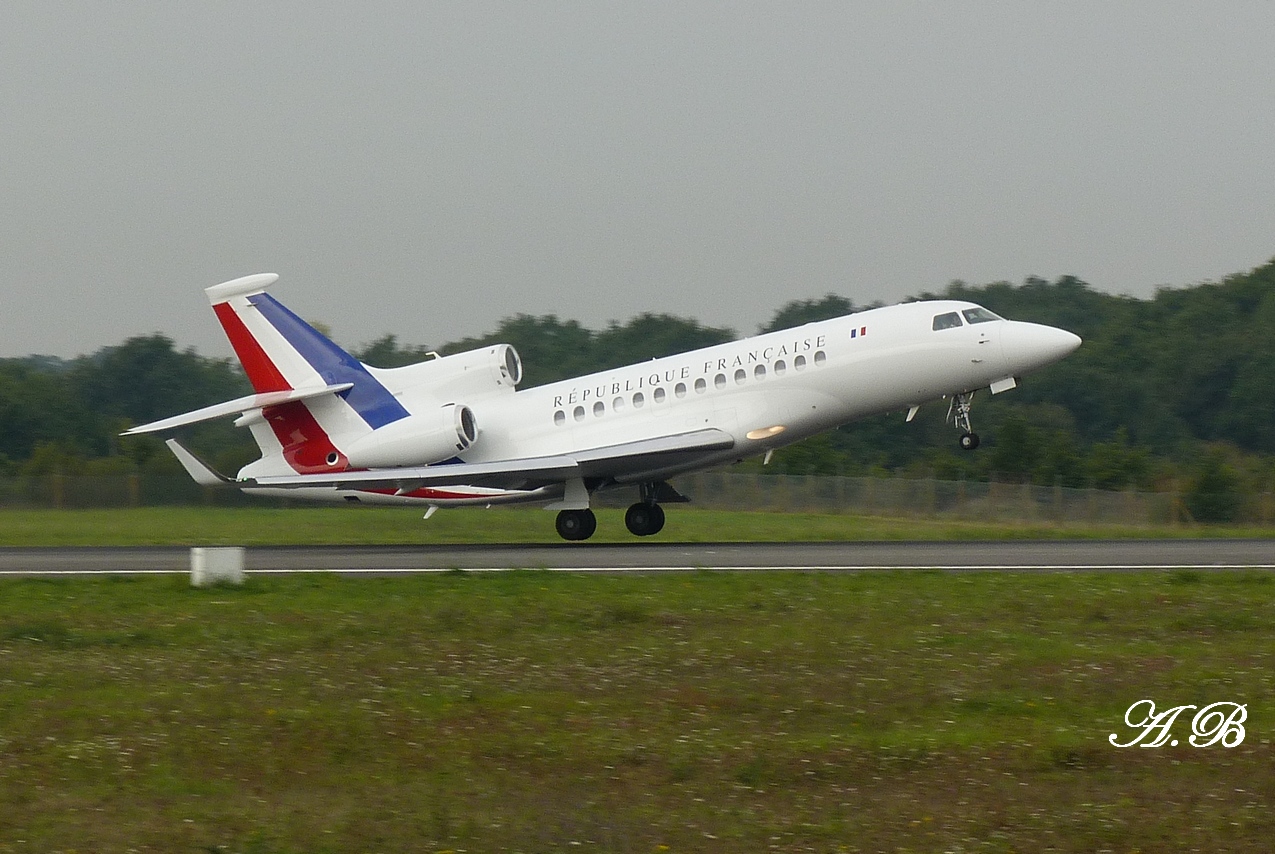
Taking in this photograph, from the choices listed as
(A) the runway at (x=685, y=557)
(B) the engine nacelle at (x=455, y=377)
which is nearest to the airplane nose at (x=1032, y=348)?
(A) the runway at (x=685, y=557)

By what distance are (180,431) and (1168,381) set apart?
180 ft

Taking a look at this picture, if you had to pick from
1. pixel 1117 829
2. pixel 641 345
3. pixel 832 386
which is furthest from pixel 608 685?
pixel 641 345

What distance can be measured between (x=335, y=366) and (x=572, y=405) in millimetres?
4965

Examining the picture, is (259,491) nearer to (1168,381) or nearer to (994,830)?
(994,830)

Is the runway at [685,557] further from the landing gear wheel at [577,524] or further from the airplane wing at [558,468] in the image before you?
the airplane wing at [558,468]

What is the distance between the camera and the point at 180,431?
91.9 feet

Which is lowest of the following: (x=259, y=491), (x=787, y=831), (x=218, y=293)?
(x=787, y=831)

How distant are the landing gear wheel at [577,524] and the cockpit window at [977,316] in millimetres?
7923

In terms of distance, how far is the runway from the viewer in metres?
21.7

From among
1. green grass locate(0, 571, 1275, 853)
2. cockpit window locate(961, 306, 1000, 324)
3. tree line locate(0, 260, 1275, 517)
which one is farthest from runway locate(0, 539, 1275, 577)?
tree line locate(0, 260, 1275, 517)

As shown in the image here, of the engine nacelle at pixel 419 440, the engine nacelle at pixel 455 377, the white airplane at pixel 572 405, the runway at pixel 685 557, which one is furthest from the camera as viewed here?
the engine nacelle at pixel 455 377

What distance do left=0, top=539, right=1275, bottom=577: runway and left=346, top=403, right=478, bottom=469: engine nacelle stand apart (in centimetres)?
183

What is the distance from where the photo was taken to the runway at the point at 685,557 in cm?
2172

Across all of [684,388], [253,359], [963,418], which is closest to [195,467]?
[253,359]
